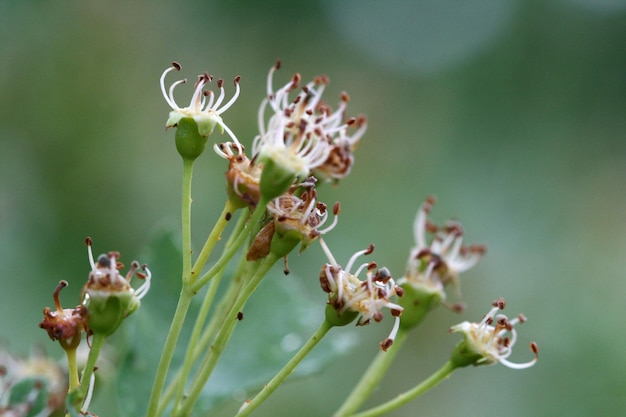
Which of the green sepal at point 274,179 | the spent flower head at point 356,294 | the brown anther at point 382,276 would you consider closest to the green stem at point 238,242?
the green sepal at point 274,179

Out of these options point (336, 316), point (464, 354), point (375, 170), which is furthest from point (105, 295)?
point (375, 170)

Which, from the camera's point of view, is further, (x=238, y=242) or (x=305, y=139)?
(x=305, y=139)

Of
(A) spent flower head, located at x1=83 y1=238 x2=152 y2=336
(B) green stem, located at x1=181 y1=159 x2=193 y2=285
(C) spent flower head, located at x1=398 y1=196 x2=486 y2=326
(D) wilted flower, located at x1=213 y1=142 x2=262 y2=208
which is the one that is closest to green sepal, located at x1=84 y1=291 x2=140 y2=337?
(A) spent flower head, located at x1=83 y1=238 x2=152 y2=336

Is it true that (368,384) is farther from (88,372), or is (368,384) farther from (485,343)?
(88,372)

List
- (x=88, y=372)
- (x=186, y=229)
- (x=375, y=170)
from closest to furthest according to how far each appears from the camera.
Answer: (x=88, y=372), (x=186, y=229), (x=375, y=170)

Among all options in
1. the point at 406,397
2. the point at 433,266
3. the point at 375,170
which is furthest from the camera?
the point at 375,170

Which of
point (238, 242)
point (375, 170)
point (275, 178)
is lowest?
Result: point (238, 242)

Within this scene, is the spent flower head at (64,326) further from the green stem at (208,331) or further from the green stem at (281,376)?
the green stem at (281,376)

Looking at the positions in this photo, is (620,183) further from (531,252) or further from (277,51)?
(277,51)
